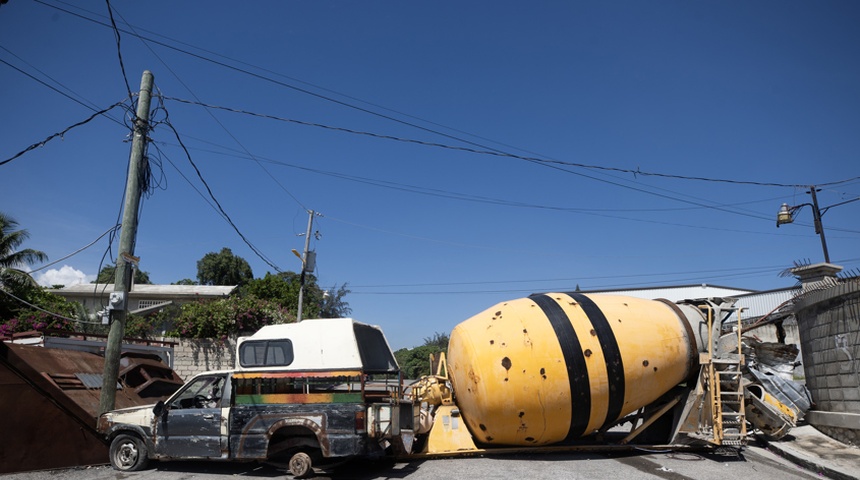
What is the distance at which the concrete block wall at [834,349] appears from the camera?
8.88m

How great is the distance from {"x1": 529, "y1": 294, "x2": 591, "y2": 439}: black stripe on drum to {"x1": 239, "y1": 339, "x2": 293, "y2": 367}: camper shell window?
4100 millimetres

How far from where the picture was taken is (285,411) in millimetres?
7852

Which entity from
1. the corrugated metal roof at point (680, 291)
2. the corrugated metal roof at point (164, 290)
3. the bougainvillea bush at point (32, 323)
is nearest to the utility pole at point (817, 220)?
the corrugated metal roof at point (680, 291)

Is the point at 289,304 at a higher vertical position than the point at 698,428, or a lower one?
higher

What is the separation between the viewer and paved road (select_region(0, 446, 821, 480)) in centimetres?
771

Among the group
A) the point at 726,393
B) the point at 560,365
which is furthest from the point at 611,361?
the point at 726,393

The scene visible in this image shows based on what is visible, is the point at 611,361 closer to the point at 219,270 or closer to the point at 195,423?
the point at 195,423

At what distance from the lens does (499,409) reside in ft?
26.6

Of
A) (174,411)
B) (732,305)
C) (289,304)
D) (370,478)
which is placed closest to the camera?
(370,478)

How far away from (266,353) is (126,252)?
14.1 ft

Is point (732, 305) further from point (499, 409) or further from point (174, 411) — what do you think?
point (174, 411)

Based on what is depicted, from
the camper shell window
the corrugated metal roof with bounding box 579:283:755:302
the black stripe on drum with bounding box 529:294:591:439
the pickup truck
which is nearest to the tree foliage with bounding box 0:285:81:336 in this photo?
the pickup truck

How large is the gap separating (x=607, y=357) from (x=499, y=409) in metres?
1.85

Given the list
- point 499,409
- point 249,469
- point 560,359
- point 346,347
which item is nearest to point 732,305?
point 560,359
